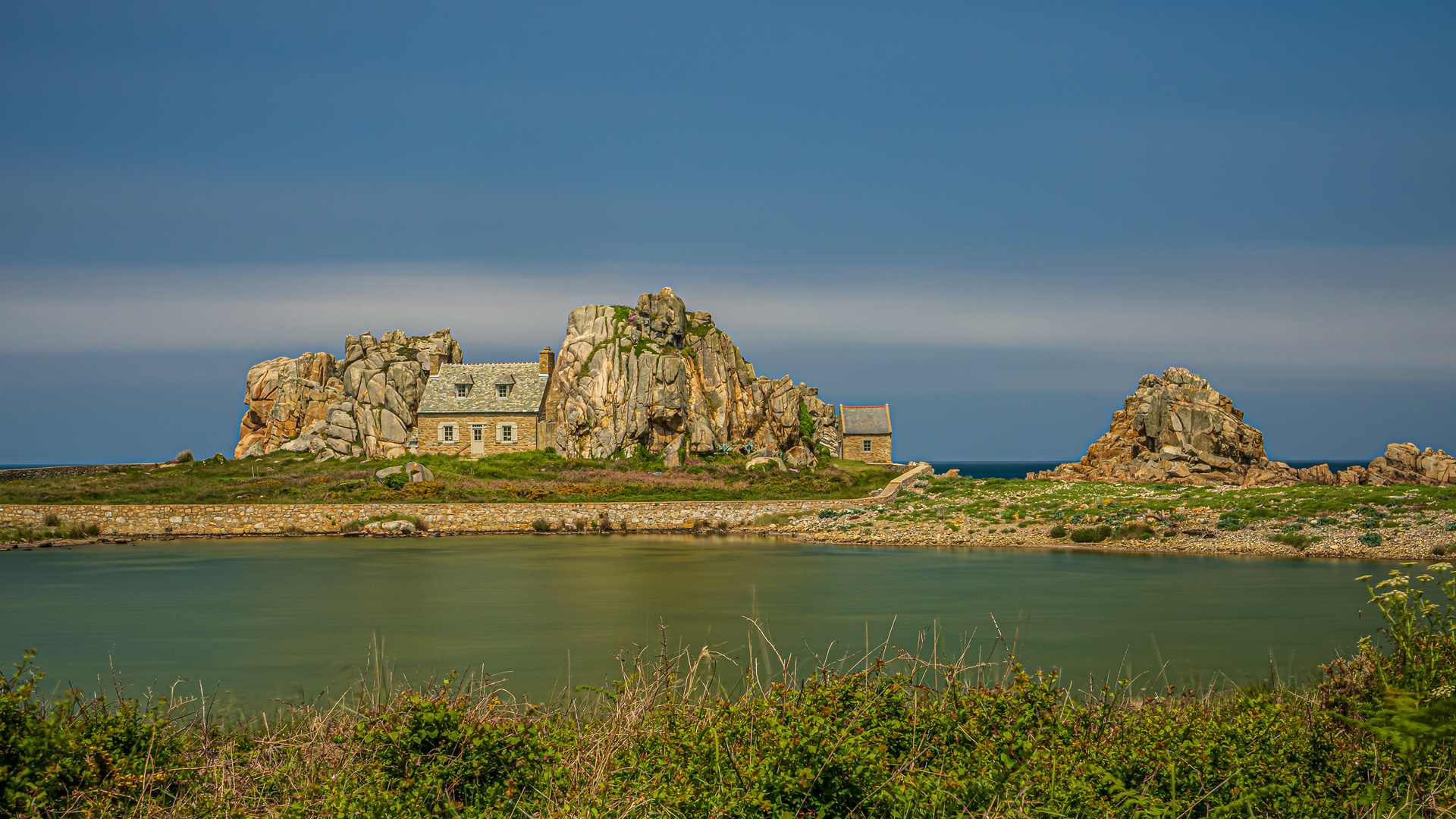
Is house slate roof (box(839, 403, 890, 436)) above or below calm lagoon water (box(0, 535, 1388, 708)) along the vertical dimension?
above

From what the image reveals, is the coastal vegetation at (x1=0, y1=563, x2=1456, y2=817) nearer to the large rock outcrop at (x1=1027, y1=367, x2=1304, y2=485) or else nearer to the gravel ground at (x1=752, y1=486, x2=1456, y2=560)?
the gravel ground at (x1=752, y1=486, x2=1456, y2=560)

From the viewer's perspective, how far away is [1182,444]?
50.3 metres

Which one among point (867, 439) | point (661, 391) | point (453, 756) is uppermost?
point (661, 391)

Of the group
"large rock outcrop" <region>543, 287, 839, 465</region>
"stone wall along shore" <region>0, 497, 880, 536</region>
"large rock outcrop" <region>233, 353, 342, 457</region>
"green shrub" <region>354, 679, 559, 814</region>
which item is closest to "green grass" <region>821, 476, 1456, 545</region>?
"stone wall along shore" <region>0, 497, 880, 536</region>

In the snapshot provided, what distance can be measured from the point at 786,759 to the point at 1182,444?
50506mm

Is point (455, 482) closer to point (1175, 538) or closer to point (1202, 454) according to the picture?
point (1175, 538)

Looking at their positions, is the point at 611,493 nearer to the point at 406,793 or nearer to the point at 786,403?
the point at 786,403

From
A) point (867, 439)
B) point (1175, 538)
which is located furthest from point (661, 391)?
point (867, 439)

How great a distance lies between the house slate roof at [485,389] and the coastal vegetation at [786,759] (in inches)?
1838

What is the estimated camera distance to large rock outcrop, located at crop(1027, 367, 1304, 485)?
48.9 m

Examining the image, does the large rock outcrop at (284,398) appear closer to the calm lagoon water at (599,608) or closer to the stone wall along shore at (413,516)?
the stone wall along shore at (413,516)

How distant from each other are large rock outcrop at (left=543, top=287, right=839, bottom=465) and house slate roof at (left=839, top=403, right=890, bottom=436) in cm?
1911

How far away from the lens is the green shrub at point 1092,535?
30.4m

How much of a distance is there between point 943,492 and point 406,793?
117 ft
